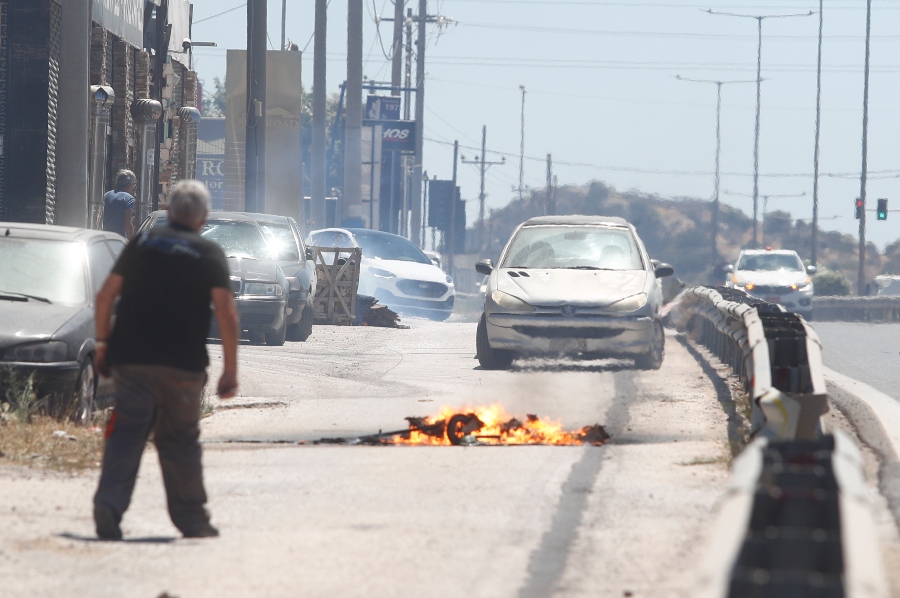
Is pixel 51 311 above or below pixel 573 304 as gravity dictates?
above

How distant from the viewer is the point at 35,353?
9.59 m

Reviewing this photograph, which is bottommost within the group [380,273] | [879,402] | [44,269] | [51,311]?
[879,402]

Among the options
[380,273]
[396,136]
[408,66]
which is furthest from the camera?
[396,136]

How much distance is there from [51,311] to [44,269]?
2.05 ft

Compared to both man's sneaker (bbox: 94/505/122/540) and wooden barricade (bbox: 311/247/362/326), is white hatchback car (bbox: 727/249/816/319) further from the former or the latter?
man's sneaker (bbox: 94/505/122/540)

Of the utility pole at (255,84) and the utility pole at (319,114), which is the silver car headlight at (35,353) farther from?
the utility pole at (319,114)

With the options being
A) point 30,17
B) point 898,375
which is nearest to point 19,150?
point 30,17

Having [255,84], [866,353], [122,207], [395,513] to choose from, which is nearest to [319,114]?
[255,84]

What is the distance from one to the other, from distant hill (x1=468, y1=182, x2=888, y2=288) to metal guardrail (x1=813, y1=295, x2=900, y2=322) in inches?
2358

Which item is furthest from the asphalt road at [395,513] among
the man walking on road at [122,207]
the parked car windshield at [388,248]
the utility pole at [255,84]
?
the parked car windshield at [388,248]

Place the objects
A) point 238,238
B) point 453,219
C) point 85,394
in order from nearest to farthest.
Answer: point 85,394 < point 238,238 < point 453,219

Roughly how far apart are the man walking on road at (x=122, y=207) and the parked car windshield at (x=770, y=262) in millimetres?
20001

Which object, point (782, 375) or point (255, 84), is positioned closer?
point (782, 375)

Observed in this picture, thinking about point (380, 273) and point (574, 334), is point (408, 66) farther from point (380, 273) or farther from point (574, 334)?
point (574, 334)
